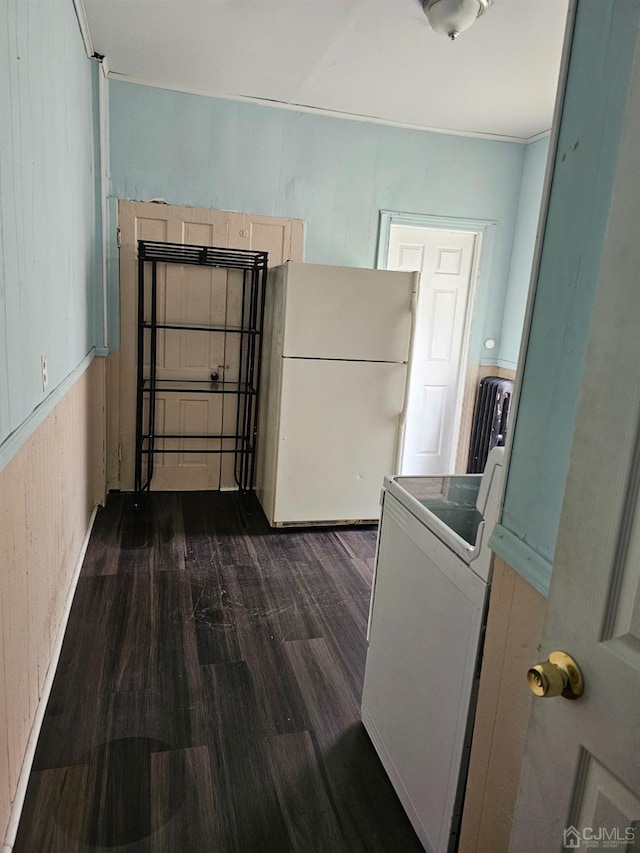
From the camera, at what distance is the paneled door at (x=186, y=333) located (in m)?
3.66

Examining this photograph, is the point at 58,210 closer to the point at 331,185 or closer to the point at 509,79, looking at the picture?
the point at 331,185

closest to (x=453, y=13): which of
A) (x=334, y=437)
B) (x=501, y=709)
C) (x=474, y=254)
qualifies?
(x=474, y=254)

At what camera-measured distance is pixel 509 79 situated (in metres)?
3.05

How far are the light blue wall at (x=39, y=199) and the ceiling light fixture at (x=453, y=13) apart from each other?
1.46m

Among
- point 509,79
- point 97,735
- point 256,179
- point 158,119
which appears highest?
point 509,79

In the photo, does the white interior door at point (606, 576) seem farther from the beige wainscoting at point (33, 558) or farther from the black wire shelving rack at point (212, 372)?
the black wire shelving rack at point (212, 372)

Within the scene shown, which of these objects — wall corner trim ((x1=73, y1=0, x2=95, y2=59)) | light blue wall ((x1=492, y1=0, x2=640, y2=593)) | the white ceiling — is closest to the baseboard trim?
light blue wall ((x1=492, y1=0, x2=640, y2=593))

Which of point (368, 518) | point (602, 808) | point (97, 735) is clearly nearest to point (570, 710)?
point (602, 808)

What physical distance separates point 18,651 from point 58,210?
5.15 feet

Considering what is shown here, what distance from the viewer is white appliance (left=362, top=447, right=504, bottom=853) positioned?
1328 millimetres

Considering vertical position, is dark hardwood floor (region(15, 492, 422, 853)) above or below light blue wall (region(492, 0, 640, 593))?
below

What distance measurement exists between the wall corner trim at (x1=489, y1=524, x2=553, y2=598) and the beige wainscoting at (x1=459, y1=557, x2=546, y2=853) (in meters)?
0.03

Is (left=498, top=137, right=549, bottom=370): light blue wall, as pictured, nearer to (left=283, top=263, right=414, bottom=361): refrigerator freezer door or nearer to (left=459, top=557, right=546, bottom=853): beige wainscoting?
(left=283, top=263, right=414, bottom=361): refrigerator freezer door

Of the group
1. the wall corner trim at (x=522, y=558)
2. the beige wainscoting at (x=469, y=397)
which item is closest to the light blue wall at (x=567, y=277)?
the wall corner trim at (x=522, y=558)
